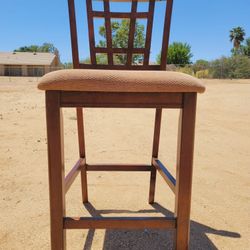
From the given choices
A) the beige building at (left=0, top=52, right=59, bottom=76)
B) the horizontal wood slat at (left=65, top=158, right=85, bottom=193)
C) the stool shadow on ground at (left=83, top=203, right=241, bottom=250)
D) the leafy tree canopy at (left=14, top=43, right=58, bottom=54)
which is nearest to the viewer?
the horizontal wood slat at (left=65, top=158, right=85, bottom=193)

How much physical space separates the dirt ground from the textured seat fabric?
2.65ft

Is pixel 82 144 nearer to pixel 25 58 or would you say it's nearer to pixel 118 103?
pixel 118 103

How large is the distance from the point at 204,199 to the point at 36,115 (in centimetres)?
404

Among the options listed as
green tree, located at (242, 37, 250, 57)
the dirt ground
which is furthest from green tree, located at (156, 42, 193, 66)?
the dirt ground

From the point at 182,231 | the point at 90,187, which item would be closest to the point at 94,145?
the point at 90,187

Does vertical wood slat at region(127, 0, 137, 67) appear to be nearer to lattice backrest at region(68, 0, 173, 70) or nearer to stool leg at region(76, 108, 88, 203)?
lattice backrest at region(68, 0, 173, 70)

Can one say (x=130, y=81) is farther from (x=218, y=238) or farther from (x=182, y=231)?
(x=218, y=238)

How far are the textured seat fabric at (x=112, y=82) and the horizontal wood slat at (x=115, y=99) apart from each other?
0.04 metres

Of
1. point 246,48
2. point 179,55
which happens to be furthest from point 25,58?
point 246,48

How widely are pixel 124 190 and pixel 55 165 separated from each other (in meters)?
1.13

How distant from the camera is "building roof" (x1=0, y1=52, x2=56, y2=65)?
114ft

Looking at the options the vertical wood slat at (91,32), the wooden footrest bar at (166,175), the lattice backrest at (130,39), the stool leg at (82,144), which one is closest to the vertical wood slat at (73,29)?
the lattice backrest at (130,39)

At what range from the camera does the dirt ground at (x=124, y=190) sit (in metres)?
1.38

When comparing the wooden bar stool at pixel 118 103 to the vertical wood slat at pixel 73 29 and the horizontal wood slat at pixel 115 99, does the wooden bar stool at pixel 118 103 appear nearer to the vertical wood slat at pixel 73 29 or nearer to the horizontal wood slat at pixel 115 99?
the horizontal wood slat at pixel 115 99
